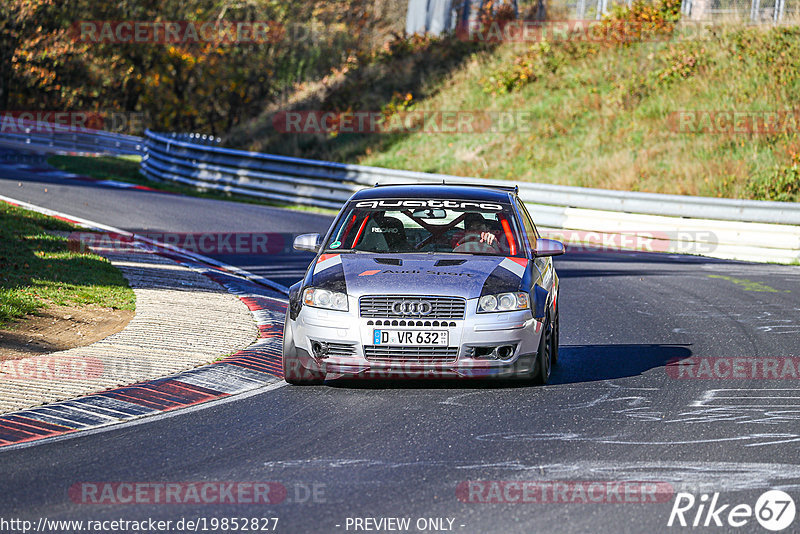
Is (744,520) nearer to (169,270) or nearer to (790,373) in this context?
(790,373)

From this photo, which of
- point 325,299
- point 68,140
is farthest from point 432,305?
point 68,140

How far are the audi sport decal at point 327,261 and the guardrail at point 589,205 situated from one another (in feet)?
40.4

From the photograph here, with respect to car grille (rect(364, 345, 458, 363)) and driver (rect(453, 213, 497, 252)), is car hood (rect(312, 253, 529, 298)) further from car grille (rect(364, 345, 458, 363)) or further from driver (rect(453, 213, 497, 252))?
car grille (rect(364, 345, 458, 363))

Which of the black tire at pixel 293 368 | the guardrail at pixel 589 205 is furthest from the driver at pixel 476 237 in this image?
the guardrail at pixel 589 205

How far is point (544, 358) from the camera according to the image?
845 cm

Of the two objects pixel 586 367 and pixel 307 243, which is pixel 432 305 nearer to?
pixel 307 243

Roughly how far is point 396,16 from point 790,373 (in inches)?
2017

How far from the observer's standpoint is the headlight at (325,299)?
819 centimetres

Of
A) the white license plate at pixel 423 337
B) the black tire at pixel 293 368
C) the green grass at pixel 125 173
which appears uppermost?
the white license plate at pixel 423 337

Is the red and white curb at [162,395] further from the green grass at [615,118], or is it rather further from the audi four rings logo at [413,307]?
the green grass at [615,118]

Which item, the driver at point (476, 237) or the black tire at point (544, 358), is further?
the driver at point (476, 237)

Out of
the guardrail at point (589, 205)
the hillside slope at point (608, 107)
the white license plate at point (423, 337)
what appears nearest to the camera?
the white license plate at point (423, 337)

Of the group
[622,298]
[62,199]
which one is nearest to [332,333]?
[622,298]

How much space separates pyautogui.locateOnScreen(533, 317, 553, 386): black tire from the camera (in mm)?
8328
